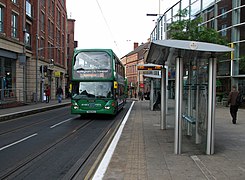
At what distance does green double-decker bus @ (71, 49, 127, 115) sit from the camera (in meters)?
16.8

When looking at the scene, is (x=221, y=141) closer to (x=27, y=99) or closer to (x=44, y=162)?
(x=44, y=162)

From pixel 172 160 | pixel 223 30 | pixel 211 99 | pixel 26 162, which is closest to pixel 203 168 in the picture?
pixel 172 160

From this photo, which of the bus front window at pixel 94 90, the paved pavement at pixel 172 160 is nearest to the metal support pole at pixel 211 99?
the paved pavement at pixel 172 160

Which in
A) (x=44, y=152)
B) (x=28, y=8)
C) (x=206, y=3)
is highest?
(x=28, y=8)

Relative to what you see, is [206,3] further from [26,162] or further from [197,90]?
[26,162]

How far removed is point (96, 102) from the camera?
16875 mm

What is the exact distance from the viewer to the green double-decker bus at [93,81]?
55.0 feet

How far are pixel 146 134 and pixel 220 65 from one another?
19423 millimetres

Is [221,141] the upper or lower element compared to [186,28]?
lower

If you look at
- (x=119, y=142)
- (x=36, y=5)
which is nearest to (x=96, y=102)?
(x=119, y=142)

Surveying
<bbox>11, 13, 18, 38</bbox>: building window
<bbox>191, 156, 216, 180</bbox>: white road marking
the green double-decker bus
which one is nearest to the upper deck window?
the green double-decker bus

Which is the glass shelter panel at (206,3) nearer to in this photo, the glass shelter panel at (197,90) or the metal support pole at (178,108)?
the glass shelter panel at (197,90)

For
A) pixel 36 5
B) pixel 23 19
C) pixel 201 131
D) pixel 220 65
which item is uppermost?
pixel 36 5

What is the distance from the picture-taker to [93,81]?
55.1 feet
